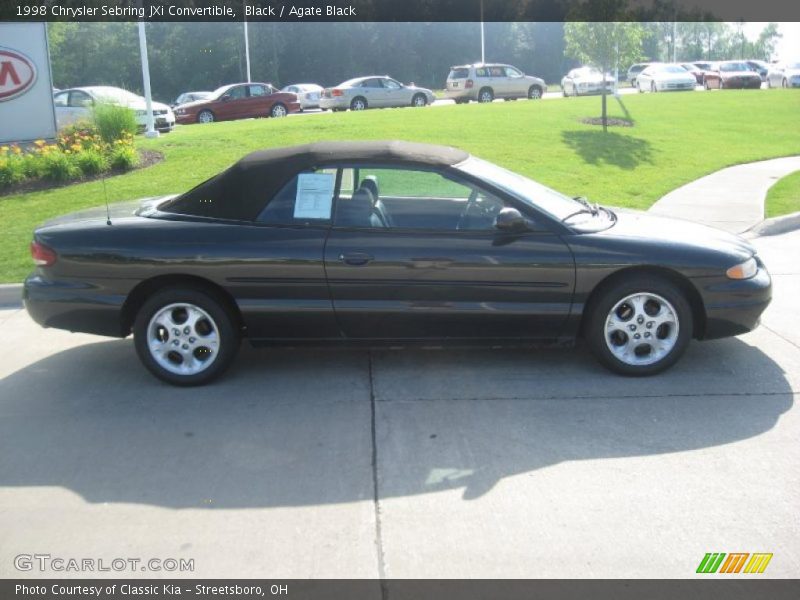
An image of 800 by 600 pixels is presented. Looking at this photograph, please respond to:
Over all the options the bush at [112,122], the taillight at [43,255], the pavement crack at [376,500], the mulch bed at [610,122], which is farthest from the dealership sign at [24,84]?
the pavement crack at [376,500]

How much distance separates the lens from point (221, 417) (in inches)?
211

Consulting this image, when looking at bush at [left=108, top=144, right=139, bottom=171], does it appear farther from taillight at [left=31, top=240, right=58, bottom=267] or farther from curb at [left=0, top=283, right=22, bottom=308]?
taillight at [left=31, top=240, right=58, bottom=267]

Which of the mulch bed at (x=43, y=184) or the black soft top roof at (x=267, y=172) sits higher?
the black soft top roof at (x=267, y=172)

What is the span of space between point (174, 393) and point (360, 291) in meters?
1.36

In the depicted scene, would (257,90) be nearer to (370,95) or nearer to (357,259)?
(370,95)

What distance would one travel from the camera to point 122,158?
13.3 metres

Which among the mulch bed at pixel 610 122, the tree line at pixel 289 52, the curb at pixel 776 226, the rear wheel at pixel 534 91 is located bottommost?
the curb at pixel 776 226

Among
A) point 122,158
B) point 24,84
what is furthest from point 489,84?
point 122,158

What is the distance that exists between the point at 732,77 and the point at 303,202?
3976 cm

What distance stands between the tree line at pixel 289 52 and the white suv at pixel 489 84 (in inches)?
634

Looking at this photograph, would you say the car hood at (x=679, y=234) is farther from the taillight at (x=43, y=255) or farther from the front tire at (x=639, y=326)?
the taillight at (x=43, y=255)

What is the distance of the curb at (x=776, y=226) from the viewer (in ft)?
34.9

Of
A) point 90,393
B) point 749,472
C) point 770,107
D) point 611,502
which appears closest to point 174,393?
point 90,393

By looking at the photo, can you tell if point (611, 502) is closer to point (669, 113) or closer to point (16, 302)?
point (16, 302)
